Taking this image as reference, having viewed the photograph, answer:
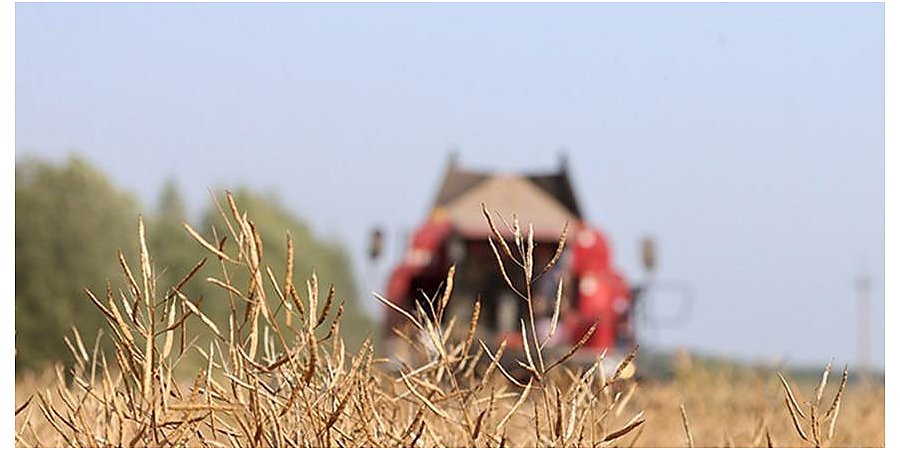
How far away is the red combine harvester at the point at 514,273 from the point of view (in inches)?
493

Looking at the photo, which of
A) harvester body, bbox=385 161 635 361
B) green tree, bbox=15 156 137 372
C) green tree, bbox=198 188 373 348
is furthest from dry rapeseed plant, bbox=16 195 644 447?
green tree, bbox=198 188 373 348

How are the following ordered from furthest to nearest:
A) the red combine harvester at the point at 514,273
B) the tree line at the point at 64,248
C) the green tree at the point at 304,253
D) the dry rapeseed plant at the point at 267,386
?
the green tree at the point at 304,253, the tree line at the point at 64,248, the red combine harvester at the point at 514,273, the dry rapeseed plant at the point at 267,386

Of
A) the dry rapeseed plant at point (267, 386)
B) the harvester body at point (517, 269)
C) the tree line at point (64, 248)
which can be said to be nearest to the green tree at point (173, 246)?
the tree line at point (64, 248)

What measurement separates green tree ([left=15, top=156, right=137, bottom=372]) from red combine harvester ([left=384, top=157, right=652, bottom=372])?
5456 mm

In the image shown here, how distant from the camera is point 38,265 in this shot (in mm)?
18469

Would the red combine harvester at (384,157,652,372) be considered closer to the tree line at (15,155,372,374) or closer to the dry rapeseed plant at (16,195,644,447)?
the tree line at (15,155,372,374)

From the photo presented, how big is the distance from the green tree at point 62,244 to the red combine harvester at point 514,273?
5.46 metres

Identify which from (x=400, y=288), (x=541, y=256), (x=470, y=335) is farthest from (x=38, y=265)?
(x=470, y=335)

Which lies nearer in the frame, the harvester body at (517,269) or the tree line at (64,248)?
the harvester body at (517,269)

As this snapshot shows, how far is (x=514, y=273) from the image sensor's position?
39.0 ft

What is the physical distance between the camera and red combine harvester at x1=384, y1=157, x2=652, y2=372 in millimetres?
12523

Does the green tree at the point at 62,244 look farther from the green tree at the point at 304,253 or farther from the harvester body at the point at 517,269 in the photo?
the harvester body at the point at 517,269
